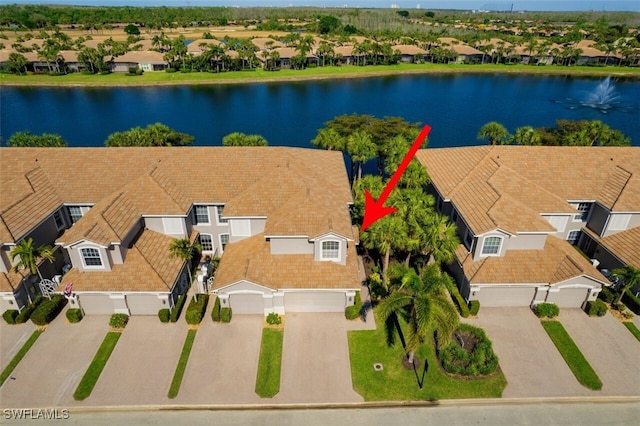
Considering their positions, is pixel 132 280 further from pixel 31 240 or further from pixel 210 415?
pixel 210 415

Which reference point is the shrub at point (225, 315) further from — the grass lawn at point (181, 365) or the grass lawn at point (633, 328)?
the grass lawn at point (633, 328)

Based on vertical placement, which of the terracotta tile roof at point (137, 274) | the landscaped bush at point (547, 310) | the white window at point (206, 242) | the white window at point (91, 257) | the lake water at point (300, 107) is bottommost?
the lake water at point (300, 107)

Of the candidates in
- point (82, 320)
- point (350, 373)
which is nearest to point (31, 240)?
point (82, 320)

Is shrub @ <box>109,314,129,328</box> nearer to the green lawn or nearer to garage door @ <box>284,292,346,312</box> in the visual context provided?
garage door @ <box>284,292,346,312</box>

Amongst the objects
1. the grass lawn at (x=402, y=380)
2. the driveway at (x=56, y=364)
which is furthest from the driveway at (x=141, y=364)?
the grass lawn at (x=402, y=380)

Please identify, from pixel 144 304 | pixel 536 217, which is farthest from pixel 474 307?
pixel 144 304

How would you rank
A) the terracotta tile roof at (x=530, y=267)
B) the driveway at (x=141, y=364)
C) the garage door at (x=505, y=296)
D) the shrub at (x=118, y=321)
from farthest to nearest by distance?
the garage door at (x=505, y=296), the terracotta tile roof at (x=530, y=267), the shrub at (x=118, y=321), the driveway at (x=141, y=364)

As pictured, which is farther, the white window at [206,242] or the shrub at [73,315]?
the white window at [206,242]
